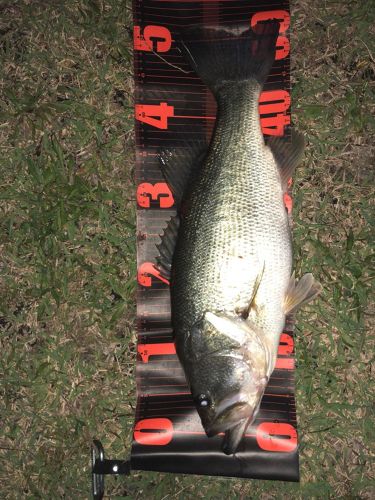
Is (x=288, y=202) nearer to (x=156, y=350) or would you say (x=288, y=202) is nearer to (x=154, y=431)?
(x=156, y=350)

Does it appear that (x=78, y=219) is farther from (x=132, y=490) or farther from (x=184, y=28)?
(x=132, y=490)

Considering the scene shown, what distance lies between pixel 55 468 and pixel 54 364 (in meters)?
0.63

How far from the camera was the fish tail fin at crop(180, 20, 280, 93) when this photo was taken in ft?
9.09

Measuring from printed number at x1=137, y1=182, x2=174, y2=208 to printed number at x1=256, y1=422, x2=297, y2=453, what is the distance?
1.45 meters

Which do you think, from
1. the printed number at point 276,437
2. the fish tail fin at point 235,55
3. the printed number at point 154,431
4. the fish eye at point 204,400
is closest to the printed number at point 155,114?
the fish tail fin at point 235,55

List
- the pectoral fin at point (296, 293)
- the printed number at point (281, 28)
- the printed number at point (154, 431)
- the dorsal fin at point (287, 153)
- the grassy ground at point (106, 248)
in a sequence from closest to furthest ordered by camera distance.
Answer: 1. the pectoral fin at point (296, 293)
2. the dorsal fin at point (287, 153)
3. the printed number at point (154, 431)
4. the grassy ground at point (106, 248)
5. the printed number at point (281, 28)

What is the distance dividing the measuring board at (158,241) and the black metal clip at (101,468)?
84mm

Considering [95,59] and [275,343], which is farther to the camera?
[95,59]

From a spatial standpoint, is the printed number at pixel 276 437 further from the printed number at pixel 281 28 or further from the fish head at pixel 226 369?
the printed number at pixel 281 28

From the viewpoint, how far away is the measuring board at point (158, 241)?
2781mm

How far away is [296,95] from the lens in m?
3.10

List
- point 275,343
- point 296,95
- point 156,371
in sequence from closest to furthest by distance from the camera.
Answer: point 275,343 → point 156,371 → point 296,95

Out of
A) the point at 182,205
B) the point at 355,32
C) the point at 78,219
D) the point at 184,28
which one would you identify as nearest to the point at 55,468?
the point at 78,219

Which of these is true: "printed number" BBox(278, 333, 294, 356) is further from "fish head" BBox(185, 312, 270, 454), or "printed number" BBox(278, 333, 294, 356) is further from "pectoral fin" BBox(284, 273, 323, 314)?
"fish head" BBox(185, 312, 270, 454)
